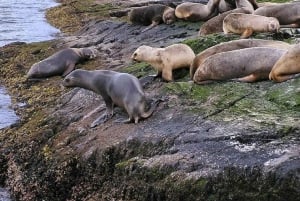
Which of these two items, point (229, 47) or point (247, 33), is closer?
point (229, 47)

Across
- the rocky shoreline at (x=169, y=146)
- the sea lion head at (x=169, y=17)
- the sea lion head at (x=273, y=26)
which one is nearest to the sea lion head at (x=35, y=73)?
the rocky shoreline at (x=169, y=146)

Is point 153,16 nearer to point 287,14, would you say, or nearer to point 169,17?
point 169,17

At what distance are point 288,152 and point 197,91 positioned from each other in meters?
2.82

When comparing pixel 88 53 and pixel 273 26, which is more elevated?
pixel 273 26

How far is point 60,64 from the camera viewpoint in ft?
49.8

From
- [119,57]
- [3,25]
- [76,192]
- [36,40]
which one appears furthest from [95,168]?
[3,25]

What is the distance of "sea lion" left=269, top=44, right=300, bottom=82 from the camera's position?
27.6 feet

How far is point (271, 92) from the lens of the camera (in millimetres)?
8258

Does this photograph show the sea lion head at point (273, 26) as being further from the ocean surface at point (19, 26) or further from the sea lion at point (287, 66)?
the ocean surface at point (19, 26)

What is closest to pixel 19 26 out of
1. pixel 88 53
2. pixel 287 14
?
pixel 88 53

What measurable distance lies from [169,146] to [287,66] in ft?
6.66

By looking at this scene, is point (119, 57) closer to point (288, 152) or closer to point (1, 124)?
point (1, 124)

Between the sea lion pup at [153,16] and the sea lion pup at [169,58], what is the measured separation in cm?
629

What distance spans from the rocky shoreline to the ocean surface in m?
1.04
